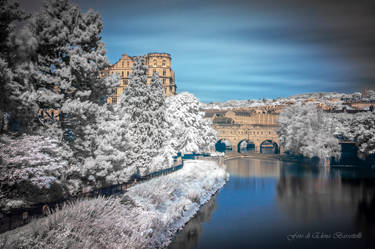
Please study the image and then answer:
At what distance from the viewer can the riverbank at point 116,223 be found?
13141 mm

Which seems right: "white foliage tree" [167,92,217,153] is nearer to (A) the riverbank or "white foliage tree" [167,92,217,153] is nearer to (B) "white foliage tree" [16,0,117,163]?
(A) the riverbank

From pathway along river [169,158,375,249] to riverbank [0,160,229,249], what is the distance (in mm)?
1241

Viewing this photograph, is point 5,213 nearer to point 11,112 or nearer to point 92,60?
point 11,112

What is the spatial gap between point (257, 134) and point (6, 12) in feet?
285

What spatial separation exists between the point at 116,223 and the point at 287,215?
1667 cm

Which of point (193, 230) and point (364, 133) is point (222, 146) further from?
point (193, 230)

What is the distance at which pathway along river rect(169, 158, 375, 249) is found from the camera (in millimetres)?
21438

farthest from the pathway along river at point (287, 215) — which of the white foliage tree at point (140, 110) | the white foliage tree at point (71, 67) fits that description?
the white foliage tree at point (71, 67)

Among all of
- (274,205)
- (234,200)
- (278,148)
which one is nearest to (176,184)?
(234,200)

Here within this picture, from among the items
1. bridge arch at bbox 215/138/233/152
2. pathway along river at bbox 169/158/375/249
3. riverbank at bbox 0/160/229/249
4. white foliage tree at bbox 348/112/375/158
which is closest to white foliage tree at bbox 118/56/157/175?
riverbank at bbox 0/160/229/249

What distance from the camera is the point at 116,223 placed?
54.3 feet

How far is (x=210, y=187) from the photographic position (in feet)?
121

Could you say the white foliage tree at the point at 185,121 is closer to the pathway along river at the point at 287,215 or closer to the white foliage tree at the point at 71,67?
the pathway along river at the point at 287,215

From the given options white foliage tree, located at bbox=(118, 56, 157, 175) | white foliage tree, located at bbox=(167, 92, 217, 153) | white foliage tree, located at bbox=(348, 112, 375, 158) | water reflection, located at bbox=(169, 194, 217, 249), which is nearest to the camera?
water reflection, located at bbox=(169, 194, 217, 249)
